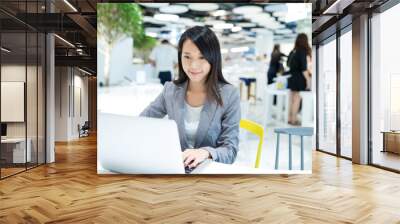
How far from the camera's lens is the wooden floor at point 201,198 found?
152 inches

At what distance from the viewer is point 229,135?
5934 millimetres

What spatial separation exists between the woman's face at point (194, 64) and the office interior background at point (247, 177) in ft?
4.83

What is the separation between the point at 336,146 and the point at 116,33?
556 cm

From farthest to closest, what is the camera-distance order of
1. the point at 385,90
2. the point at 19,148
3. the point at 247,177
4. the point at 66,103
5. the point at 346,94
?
the point at 66,103 → the point at 346,94 → the point at 385,90 → the point at 19,148 → the point at 247,177

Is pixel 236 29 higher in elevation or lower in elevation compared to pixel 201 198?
higher

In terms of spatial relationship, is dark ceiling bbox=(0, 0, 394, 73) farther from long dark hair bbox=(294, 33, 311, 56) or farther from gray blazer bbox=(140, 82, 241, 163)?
gray blazer bbox=(140, 82, 241, 163)

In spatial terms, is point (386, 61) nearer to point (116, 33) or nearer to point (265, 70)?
point (265, 70)

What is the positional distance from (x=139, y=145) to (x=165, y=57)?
131cm

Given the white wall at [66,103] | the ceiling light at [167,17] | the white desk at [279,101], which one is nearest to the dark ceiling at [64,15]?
the ceiling light at [167,17]

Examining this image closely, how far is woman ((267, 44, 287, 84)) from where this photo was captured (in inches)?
237

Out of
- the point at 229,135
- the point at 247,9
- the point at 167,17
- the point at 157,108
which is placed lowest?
the point at 229,135

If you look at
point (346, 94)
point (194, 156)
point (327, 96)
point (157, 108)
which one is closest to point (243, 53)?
point (157, 108)

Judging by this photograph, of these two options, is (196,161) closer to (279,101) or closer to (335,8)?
(279,101)

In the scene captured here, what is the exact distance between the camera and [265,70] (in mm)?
6047
